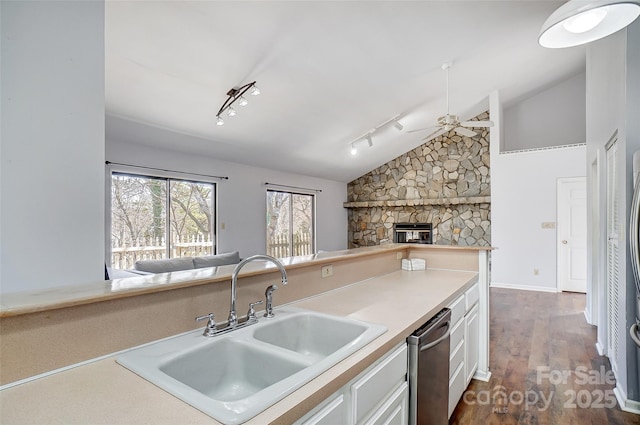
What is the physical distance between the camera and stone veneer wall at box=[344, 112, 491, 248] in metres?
6.88

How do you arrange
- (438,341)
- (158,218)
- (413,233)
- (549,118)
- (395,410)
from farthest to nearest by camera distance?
(413,233), (549,118), (158,218), (438,341), (395,410)

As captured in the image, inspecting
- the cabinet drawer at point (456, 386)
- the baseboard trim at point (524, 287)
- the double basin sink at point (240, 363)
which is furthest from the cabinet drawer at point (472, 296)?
A: the baseboard trim at point (524, 287)

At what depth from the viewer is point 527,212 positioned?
19.7 feet

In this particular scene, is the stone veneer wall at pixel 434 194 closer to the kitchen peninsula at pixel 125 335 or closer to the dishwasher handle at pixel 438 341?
the dishwasher handle at pixel 438 341

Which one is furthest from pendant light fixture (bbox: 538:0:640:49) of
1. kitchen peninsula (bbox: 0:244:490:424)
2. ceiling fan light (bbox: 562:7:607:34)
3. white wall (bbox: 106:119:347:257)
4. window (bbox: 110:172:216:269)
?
window (bbox: 110:172:216:269)

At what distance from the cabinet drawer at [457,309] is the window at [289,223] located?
185 inches

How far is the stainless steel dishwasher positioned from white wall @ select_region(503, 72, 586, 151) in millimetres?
6467

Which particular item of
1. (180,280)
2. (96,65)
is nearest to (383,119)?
(96,65)

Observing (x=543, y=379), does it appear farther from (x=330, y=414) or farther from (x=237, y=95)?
(x=237, y=95)

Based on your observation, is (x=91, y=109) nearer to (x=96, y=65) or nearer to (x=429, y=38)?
(x=96, y=65)

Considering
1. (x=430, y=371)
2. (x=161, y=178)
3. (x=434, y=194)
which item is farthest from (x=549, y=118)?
(x=161, y=178)

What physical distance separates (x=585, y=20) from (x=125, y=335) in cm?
260

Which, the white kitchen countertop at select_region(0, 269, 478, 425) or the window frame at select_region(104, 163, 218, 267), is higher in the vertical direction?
the window frame at select_region(104, 163, 218, 267)

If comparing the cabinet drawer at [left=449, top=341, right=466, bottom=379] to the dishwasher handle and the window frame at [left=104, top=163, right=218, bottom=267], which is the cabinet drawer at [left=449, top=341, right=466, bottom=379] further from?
the window frame at [left=104, top=163, right=218, bottom=267]
